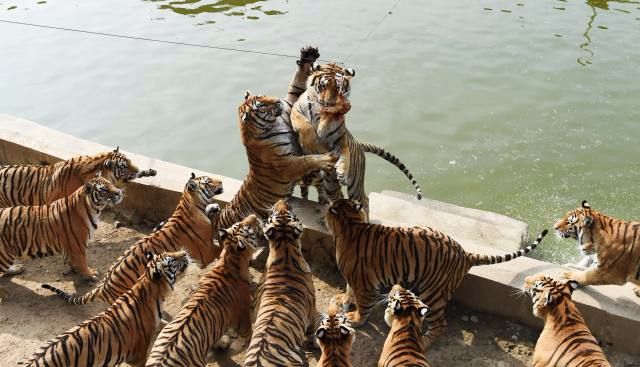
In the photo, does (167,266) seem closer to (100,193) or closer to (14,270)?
(100,193)

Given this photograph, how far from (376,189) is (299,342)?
307cm

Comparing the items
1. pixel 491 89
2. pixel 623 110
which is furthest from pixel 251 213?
pixel 623 110

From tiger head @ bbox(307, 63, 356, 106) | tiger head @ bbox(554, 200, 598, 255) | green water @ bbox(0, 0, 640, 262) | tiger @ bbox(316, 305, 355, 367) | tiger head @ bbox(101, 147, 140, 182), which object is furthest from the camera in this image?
green water @ bbox(0, 0, 640, 262)

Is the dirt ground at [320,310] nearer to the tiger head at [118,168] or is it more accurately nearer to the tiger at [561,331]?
the tiger at [561,331]

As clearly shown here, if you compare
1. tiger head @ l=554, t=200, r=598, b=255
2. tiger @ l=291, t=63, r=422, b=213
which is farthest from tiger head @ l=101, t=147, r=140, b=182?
tiger head @ l=554, t=200, r=598, b=255

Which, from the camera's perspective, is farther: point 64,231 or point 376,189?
point 376,189

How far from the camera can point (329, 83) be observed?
356 centimetres

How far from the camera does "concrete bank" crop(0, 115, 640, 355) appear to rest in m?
3.20

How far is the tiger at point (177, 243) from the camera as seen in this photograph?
3.40m

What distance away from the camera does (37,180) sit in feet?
14.1

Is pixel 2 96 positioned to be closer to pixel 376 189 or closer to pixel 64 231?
pixel 64 231

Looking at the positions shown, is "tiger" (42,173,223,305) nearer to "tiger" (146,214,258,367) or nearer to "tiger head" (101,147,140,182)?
"tiger" (146,214,258,367)

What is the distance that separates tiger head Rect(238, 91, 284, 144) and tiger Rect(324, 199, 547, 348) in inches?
29.6

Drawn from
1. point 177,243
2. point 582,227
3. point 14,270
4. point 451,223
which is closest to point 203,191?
point 177,243
